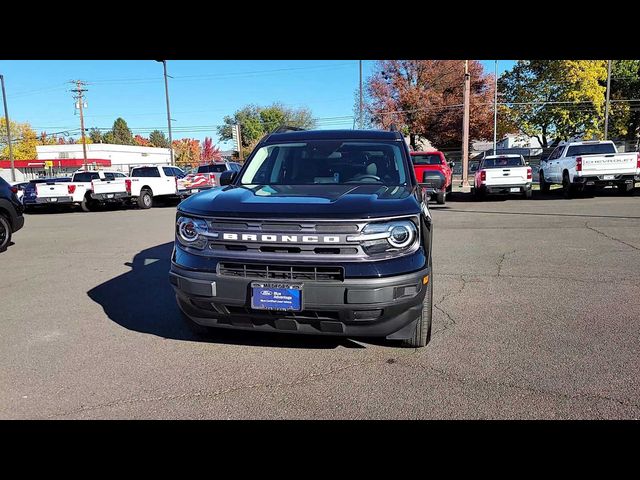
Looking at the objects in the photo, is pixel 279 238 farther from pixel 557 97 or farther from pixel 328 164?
pixel 557 97

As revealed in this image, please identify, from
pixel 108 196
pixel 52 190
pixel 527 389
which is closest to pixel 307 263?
pixel 527 389

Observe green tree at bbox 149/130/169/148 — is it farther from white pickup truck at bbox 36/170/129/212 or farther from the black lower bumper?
the black lower bumper

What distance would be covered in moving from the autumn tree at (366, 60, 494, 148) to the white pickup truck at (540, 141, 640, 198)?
24046mm

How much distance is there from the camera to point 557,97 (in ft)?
129

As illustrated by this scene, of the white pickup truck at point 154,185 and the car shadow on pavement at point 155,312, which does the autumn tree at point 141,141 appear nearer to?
the white pickup truck at point 154,185

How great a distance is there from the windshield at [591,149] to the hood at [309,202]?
16502 millimetres

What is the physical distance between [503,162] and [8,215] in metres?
16.3

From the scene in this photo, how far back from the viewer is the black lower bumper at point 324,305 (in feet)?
10.6

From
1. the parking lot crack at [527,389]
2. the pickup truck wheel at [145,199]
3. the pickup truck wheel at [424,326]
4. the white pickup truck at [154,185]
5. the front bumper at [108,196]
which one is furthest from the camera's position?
the pickup truck wheel at [145,199]

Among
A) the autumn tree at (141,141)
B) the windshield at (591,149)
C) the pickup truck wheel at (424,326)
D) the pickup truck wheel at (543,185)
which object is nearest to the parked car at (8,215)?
the pickup truck wheel at (424,326)
